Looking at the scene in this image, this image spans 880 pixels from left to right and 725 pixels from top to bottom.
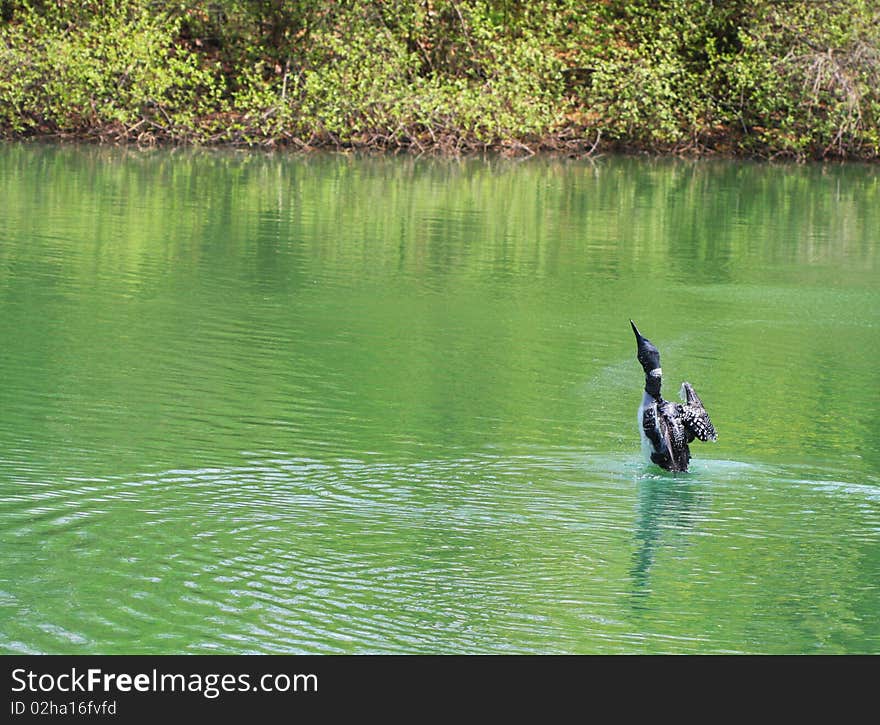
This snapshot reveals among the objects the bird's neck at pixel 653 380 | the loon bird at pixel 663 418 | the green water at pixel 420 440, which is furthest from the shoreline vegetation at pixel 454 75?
the bird's neck at pixel 653 380

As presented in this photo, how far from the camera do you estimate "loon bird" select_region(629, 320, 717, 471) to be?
8.93m

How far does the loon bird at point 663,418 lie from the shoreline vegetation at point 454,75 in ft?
81.6

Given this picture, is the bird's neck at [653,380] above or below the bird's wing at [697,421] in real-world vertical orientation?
above

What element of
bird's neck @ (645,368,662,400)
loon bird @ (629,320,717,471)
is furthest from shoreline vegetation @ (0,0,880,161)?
bird's neck @ (645,368,662,400)

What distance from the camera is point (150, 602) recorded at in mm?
6957

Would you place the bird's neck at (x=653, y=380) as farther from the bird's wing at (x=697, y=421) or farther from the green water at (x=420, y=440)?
the green water at (x=420, y=440)

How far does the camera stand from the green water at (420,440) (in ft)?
23.0

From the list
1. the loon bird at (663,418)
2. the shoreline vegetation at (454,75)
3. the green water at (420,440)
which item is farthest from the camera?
the shoreline vegetation at (454,75)

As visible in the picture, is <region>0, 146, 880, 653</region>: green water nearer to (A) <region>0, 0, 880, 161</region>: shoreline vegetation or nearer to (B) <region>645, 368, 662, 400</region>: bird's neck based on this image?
(B) <region>645, 368, 662, 400</region>: bird's neck

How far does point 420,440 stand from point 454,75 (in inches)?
1059

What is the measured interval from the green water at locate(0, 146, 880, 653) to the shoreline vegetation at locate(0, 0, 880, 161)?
1248cm

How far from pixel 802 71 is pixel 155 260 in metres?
20.4

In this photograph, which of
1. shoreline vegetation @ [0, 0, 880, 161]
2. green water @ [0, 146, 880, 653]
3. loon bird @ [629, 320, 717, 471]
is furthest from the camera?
shoreline vegetation @ [0, 0, 880, 161]
